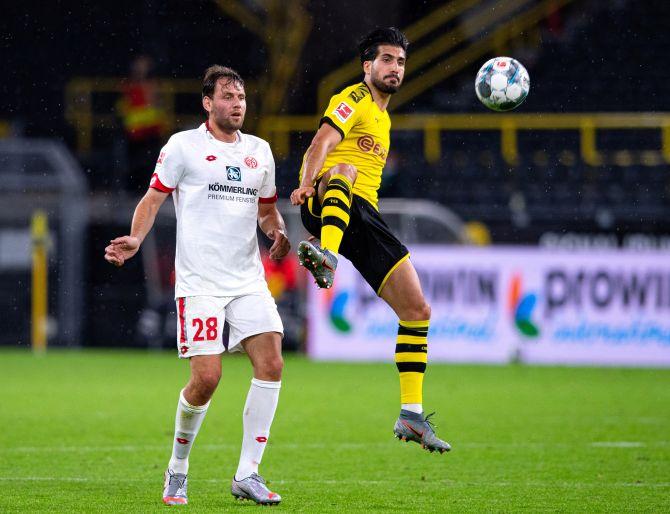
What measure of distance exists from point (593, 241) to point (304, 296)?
4.53m

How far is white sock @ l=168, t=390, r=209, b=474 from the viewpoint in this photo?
268 inches

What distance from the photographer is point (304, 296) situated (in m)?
18.7

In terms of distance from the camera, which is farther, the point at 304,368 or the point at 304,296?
the point at 304,296

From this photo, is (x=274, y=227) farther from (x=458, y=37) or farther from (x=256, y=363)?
(x=458, y=37)

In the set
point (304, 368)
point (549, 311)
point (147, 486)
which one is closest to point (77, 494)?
point (147, 486)

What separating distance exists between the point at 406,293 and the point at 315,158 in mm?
899

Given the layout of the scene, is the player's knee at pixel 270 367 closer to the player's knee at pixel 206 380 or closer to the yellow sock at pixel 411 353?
the player's knee at pixel 206 380

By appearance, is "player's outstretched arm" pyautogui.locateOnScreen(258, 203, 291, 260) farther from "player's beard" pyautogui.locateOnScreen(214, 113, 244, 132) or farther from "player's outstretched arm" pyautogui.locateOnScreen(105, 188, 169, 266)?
"player's outstretched arm" pyautogui.locateOnScreen(105, 188, 169, 266)

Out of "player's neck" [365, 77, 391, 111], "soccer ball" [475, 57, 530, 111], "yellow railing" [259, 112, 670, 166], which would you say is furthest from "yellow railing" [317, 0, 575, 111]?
"player's neck" [365, 77, 391, 111]

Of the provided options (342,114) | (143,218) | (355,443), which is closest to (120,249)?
(143,218)

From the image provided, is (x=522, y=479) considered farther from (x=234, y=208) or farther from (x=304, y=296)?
(x=304, y=296)

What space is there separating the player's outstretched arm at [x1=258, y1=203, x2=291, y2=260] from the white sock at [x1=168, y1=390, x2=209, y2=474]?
0.90 metres

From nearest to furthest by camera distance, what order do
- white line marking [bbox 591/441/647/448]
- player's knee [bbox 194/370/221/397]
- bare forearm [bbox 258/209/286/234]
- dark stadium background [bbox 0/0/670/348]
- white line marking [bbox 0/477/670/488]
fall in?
player's knee [bbox 194/370/221/397] → bare forearm [bbox 258/209/286/234] → white line marking [bbox 0/477/670/488] → white line marking [bbox 591/441/647/448] → dark stadium background [bbox 0/0/670/348]

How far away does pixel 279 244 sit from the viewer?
23.1 ft
